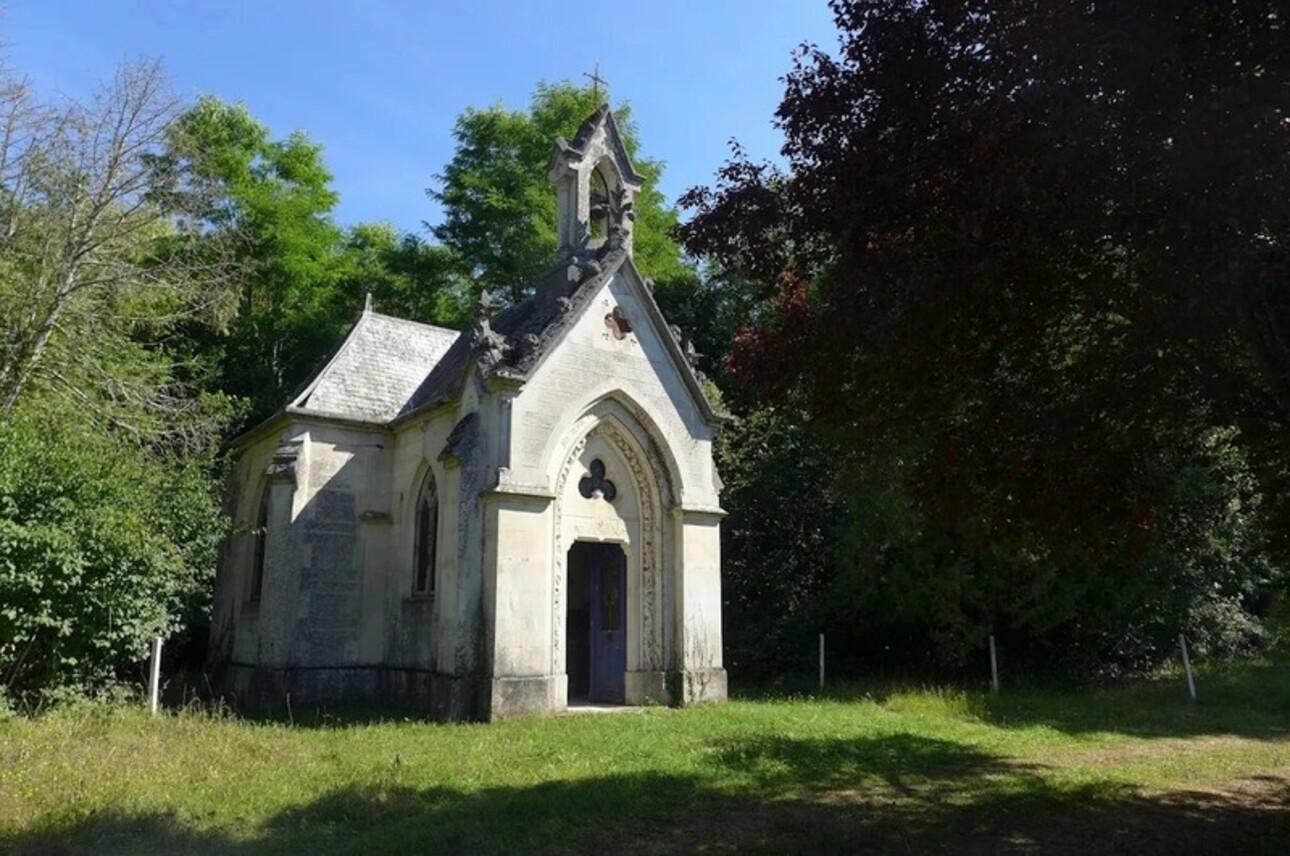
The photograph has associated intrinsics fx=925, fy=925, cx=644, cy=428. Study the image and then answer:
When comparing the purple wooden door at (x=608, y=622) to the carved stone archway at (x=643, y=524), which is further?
the purple wooden door at (x=608, y=622)

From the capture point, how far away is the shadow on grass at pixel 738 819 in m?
7.07

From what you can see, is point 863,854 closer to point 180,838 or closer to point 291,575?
point 180,838

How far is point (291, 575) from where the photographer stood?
55.9 ft

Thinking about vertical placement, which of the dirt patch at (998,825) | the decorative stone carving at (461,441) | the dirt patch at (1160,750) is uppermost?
the decorative stone carving at (461,441)

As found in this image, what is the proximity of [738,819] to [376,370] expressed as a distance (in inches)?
548

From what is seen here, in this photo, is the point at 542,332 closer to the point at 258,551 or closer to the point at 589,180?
the point at 589,180

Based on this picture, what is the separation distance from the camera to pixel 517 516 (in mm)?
14570

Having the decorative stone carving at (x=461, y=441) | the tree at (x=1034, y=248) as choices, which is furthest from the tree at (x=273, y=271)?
the tree at (x=1034, y=248)

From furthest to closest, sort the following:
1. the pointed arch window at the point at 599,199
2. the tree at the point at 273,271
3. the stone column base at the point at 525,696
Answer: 1. the tree at the point at 273,271
2. the pointed arch window at the point at 599,199
3. the stone column base at the point at 525,696

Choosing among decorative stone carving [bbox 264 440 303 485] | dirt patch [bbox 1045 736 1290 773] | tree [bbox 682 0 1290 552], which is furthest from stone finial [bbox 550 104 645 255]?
dirt patch [bbox 1045 736 1290 773]

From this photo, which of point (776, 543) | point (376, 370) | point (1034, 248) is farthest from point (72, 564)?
point (776, 543)

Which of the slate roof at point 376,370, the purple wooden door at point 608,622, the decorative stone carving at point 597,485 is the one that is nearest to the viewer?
the decorative stone carving at point 597,485

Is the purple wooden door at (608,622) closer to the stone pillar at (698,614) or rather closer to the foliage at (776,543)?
the stone pillar at (698,614)

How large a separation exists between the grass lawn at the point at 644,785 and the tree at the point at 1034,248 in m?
2.62
